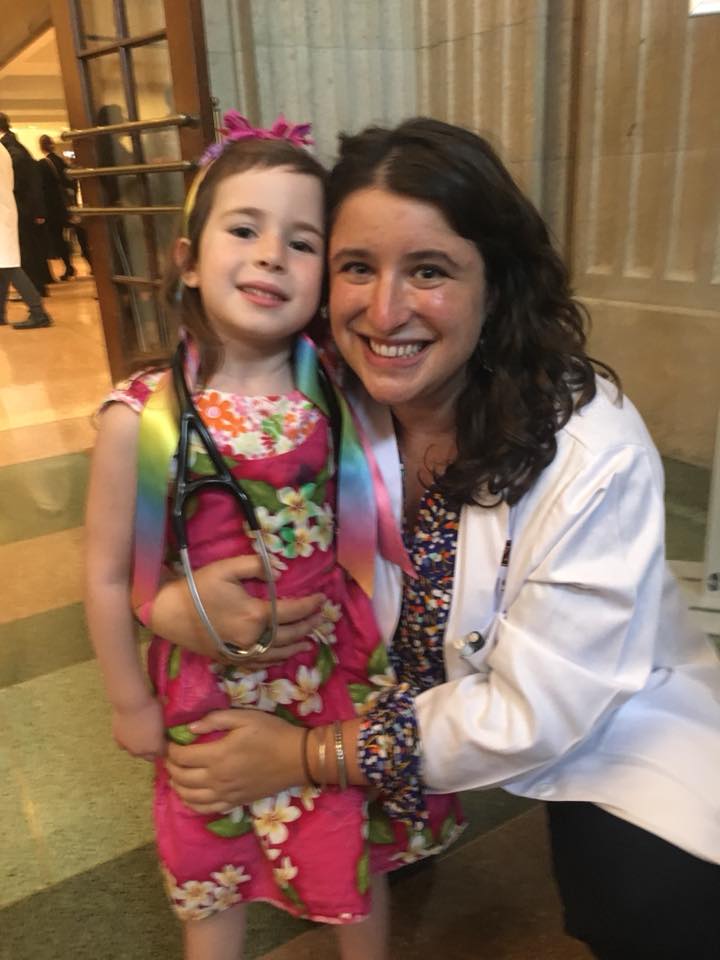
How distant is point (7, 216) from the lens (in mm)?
5594

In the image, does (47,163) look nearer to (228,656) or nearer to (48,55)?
(48,55)

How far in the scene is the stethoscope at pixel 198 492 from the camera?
0.92 meters

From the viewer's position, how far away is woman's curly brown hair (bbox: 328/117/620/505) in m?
0.94

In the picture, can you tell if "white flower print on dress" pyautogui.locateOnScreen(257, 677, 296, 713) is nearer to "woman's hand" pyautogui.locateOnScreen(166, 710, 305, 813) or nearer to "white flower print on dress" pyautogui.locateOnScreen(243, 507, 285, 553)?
"woman's hand" pyautogui.locateOnScreen(166, 710, 305, 813)

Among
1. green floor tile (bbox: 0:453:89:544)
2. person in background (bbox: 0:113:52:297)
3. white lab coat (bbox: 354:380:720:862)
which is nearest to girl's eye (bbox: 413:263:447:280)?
white lab coat (bbox: 354:380:720:862)

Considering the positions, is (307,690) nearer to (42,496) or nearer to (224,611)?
(224,611)

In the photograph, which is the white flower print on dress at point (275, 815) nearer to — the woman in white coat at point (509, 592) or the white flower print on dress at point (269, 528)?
the woman in white coat at point (509, 592)

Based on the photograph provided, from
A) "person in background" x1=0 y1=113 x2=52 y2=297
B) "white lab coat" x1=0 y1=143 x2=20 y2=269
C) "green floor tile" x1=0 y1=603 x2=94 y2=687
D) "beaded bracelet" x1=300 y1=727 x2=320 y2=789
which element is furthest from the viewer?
"person in background" x1=0 y1=113 x2=52 y2=297

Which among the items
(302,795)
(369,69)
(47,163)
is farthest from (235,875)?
(47,163)

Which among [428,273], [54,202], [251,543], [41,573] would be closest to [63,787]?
[251,543]

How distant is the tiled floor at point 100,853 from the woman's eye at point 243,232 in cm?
107

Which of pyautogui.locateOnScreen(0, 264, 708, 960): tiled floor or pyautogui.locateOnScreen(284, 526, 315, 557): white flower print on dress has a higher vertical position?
pyautogui.locateOnScreen(284, 526, 315, 557): white flower print on dress

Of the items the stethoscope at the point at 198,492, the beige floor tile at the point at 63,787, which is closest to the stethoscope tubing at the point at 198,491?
the stethoscope at the point at 198,492

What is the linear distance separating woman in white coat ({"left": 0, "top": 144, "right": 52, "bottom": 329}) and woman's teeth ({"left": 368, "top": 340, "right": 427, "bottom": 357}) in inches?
204
